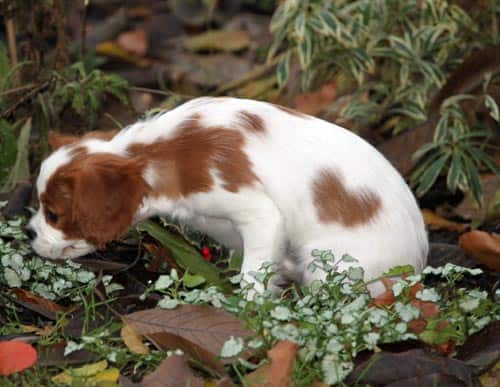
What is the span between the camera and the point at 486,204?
17.6 ft

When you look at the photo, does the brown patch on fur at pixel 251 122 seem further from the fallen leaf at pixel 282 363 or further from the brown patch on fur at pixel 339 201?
the fallen leaf at pixel 282 363

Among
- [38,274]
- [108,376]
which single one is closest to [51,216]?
[38,274]

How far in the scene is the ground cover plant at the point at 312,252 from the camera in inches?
133

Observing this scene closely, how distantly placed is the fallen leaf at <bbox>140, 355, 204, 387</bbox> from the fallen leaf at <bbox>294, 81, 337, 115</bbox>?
10.6 ft

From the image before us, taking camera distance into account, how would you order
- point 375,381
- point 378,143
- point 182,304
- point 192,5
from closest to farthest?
point 375,381, point 182,304, point 378,143, point 192,5

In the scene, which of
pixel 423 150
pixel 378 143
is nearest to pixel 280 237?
pixel 423 150

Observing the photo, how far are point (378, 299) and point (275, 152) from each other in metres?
0.67

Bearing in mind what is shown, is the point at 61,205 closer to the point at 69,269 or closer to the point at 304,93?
the point at 69,269

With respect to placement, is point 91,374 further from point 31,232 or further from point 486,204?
point 486,204

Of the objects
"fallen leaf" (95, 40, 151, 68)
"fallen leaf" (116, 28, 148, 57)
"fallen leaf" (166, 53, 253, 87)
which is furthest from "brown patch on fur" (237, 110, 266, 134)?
"fallen leaf" (116, 28, 148, 57)

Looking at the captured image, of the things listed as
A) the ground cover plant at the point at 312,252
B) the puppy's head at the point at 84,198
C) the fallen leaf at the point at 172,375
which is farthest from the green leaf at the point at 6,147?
the fallen leaf at the point at 172,375

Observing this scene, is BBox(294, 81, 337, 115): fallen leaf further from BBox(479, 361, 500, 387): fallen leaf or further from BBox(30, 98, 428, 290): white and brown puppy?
BBox(479, 361, 500, 387): fallen leaf

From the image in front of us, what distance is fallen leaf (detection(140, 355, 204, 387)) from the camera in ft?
10.9

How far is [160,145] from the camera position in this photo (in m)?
3.99
